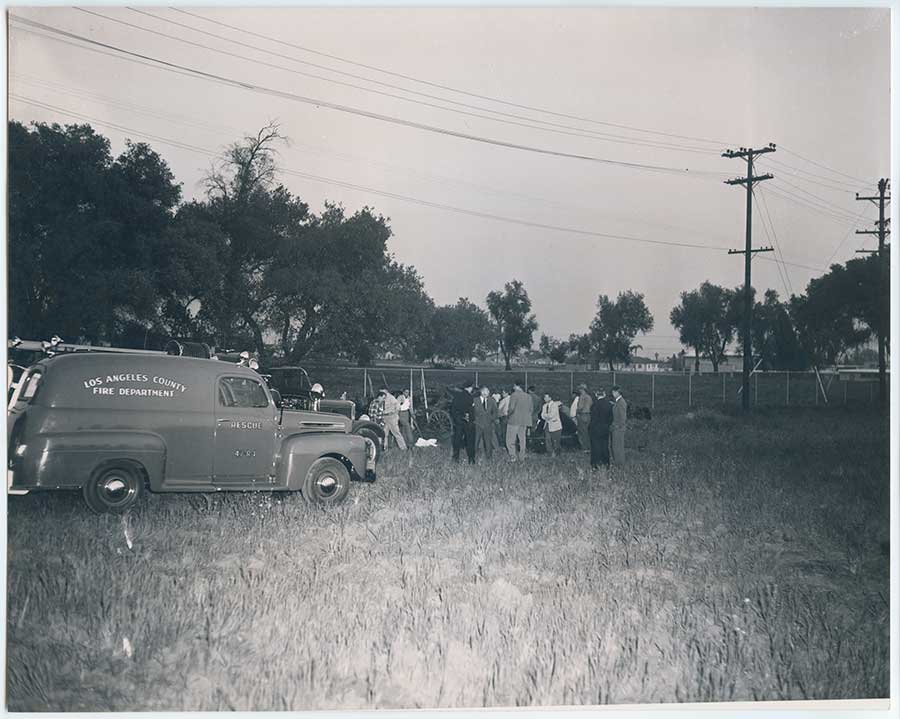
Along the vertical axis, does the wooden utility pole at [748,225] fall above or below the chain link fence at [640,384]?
above

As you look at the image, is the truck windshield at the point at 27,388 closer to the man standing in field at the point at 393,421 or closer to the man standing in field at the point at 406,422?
the man standing in field at the point at 393,421

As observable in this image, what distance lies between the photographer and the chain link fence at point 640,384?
8953mm

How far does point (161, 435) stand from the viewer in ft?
23.1

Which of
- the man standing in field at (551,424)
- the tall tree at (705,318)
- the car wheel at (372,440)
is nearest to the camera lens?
the car wheel at (372,440)

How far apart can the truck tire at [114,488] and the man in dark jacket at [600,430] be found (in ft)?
17.6

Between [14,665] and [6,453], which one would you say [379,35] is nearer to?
[6,453]

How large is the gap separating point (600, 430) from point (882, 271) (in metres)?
3.77

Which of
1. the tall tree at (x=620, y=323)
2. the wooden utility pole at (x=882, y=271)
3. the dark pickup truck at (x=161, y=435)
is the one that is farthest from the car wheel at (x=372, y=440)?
the wooden utility pole at (x=882, y=271)

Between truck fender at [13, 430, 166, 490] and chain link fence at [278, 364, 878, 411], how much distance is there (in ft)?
7.27

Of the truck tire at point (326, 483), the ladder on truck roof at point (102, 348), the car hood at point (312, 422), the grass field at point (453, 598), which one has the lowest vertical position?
the grass field at point (453, 598)

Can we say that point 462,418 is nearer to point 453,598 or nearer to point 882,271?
point 453,598

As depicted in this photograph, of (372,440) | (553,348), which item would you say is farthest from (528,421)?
(372,440)

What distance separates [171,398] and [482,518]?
336cm

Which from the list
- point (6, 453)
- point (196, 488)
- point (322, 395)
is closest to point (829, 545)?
point (322, 395)
